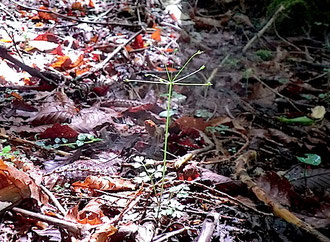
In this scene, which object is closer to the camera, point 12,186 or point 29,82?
point 12,186

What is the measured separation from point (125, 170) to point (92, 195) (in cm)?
23

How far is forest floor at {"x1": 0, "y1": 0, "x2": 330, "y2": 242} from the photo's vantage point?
48.6 inches

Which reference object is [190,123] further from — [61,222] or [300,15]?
[300,15]

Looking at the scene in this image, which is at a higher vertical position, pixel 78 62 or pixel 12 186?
pixel 12 186

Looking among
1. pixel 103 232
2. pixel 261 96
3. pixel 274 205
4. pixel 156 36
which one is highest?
pixel 103 232

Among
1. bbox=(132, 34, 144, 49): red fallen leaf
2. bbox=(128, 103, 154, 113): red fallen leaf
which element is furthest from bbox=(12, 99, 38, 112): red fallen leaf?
bbox=(132, 34, 144, 49): red fallen leaf

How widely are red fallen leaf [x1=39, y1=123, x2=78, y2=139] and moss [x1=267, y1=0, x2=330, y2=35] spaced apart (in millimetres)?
3282

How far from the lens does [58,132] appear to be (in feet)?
5.76

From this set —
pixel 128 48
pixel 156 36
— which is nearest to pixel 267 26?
pixel 156 36

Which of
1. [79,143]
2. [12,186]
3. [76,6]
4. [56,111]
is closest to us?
[12,186]

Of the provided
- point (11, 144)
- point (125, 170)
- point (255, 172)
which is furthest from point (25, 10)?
point (255, 172)

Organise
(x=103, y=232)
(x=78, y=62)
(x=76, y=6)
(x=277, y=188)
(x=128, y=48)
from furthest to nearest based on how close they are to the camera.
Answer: (x=76, y=6) → (x=128, y=48) → (x=78, y=62) → (x=277, y=188) → (x=103, y=232)

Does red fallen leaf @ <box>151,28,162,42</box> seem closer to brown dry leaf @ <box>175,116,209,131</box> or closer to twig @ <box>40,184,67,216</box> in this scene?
brown dry leaf @ <box>175,116,209,131</box>

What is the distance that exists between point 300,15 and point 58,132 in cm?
346
